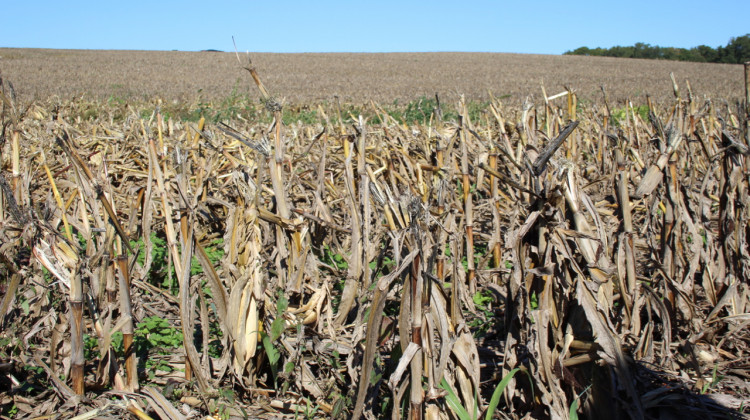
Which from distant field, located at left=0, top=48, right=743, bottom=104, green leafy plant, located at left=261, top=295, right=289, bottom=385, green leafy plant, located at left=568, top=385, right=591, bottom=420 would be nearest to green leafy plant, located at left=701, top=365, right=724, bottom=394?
green leafy plant, located at left=568, top=385, right=591, bottom=420

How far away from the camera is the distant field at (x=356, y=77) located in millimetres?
18609

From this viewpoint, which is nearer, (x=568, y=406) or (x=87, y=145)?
(x=568, y=406)

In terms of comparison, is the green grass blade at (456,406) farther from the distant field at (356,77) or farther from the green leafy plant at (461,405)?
the distant field at (356,77)

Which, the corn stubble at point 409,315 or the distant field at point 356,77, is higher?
the distant field at point 356,77

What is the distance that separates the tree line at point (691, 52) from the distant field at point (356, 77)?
23.7 m

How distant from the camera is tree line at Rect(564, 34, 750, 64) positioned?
55362mm

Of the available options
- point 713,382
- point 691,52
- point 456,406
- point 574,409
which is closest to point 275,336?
point 456,406

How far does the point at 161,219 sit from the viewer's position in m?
4.22

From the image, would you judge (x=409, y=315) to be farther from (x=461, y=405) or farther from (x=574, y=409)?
(x=574, y=409)

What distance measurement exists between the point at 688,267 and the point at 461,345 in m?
1.51

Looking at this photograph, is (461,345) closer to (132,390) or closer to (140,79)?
(132,390)

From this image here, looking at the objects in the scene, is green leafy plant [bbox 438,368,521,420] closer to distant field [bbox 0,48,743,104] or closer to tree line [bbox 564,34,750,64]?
distant field [bbox 0,48,743,104]

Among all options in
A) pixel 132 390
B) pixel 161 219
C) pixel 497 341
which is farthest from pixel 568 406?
pixel 161 219

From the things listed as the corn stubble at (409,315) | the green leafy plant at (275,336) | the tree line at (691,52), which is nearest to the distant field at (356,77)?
the corn stubble at (409,315)
